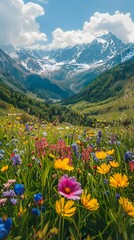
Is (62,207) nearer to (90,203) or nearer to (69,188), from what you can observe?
(69,188)

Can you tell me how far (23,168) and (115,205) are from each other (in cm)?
154

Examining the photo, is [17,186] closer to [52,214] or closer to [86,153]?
[52,214]

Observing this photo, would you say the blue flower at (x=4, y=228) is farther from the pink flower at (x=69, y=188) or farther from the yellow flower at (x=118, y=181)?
the yellow flower at (x=118, y=181)

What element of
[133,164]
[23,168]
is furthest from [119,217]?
[23,168]

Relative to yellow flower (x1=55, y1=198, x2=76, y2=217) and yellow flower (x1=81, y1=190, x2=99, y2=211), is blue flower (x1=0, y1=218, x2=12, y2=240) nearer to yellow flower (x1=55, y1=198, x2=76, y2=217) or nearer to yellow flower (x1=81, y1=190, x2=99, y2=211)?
yellow flower (x1=55, y1=198, x2=76, y2=217)

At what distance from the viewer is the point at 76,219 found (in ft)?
10.2

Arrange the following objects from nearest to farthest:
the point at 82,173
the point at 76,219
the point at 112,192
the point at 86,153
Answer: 1. the point at 76,219
2. the point at 112,192
3. the point at 82,173
4. the point at 86,153

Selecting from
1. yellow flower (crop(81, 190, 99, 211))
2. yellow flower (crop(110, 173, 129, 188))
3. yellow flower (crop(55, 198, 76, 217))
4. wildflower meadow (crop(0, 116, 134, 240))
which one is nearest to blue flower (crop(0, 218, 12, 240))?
wildflower meadow (crop(0, 116, 134, 240))

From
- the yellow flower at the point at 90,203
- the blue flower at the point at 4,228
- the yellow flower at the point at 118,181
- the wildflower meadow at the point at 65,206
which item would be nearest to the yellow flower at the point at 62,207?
the wildflower meadow at the point at 65,206

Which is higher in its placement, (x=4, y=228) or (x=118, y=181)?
(x=118, y=181)

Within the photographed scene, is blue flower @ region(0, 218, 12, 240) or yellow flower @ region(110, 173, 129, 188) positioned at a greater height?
yellow flower @ region(110, 173, 129, 188)

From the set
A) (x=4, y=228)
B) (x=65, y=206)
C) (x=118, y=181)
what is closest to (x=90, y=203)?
(x=65, y=206)

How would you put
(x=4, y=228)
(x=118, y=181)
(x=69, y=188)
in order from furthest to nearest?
(x=118, y=181) < (x=69, y=188) < (x=4, y=228)

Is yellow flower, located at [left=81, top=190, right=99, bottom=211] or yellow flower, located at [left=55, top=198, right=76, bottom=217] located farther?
yellow flower, located at [left=81, top=190, right=99, bottom=211]
